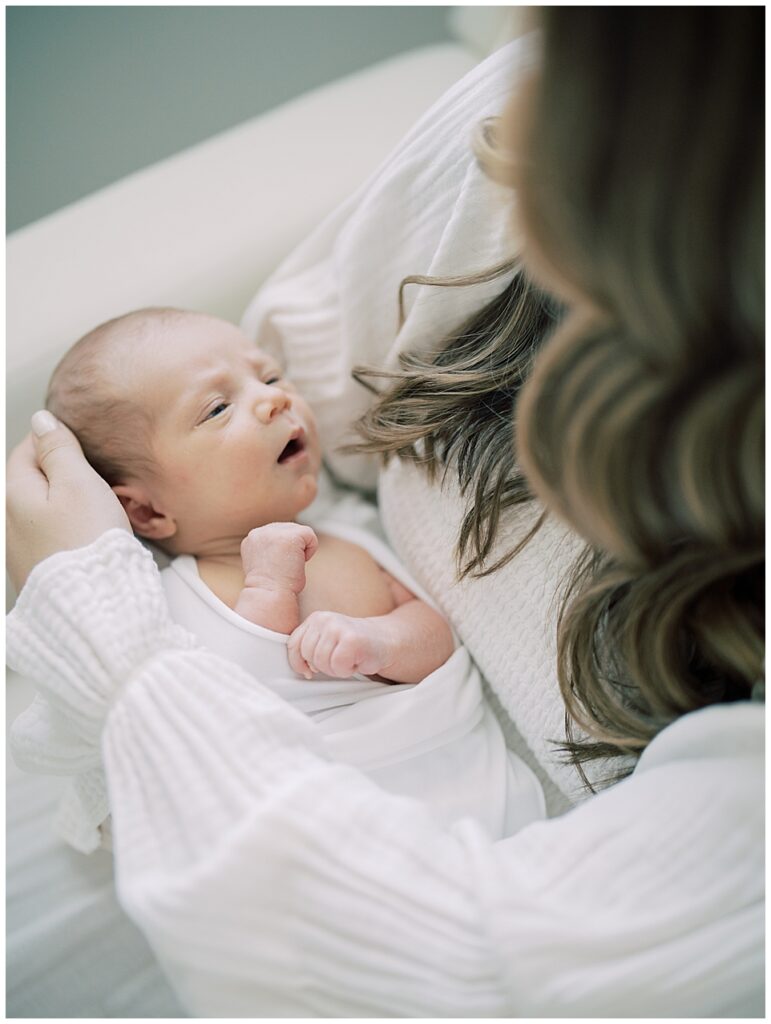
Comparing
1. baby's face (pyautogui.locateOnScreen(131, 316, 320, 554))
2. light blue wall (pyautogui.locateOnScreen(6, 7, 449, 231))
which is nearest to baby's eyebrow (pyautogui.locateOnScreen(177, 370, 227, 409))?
baby's face (pyautogui.locateOnScreen(131, 316, 320, 554))

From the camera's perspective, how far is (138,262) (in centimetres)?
113

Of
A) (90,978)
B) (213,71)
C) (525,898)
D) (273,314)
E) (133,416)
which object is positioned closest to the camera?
(525,898)

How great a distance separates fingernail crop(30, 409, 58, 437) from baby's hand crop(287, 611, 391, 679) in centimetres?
35

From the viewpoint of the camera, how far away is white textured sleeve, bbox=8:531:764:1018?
51 cm

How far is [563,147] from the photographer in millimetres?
414

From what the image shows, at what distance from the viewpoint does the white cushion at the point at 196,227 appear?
3.51 feet

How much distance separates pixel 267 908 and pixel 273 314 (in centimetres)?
72

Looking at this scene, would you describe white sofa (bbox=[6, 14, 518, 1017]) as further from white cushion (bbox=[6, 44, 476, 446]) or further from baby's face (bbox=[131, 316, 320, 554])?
baby's face (bbox=[131, 316, 320, 554])

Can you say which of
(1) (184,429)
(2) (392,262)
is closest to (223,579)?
(1) (184,429)

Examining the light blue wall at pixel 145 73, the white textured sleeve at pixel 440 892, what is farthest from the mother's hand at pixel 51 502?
the light blue wall at pixel 145 73

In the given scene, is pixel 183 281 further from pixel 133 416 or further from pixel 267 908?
pixel 267 908

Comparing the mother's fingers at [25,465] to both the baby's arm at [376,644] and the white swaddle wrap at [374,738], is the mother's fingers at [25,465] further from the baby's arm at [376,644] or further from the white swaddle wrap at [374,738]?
the baby's arm at [376,644]

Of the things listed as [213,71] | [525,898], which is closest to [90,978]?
[525,898]

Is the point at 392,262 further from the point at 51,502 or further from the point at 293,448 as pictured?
the point at 51,502
